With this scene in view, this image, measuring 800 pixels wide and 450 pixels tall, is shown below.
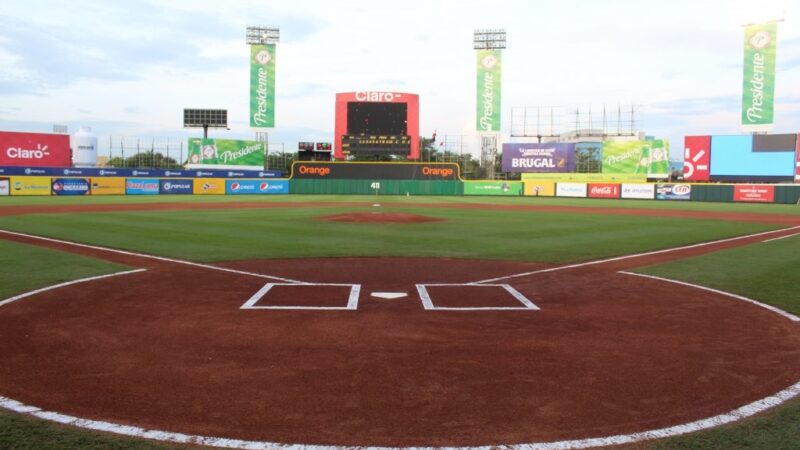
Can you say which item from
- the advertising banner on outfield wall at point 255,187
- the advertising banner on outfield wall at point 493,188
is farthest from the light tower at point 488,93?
the advertising banner on outfield wall at point 255,187

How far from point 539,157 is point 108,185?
41.9 metres

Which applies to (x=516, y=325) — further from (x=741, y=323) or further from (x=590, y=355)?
(x=741, y=323)

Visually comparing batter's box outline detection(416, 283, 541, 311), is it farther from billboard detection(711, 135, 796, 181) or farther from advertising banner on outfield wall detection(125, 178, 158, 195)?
billboard detection(711, 135, 796, 181)

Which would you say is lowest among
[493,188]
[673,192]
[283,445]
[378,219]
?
[283,445]

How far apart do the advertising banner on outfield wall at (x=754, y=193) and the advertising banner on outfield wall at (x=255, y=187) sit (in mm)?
37925

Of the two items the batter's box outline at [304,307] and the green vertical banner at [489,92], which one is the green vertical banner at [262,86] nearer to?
the green vertical banner at [489,92]

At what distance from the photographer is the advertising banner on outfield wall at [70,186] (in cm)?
4378

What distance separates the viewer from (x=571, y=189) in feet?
177

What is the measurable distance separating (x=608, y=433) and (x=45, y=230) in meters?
18.8

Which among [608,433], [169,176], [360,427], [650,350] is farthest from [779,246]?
[169,176]

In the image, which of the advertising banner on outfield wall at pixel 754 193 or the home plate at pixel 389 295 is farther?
the advertising banner on outfield wall at pixel 754 193

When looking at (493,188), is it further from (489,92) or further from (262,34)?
(262,34)

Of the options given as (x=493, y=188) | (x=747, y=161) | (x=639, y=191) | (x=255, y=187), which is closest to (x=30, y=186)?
(x=255, y=187)

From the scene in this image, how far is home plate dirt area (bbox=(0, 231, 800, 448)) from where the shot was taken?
4211 millimetres
